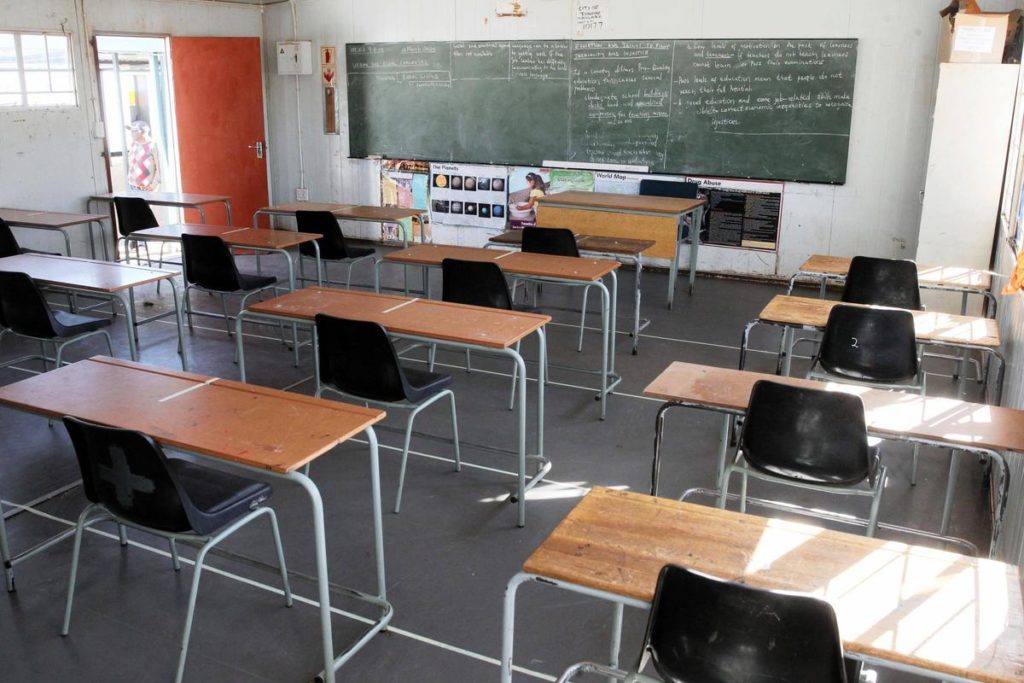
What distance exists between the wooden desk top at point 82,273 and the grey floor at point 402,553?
29.5 inches

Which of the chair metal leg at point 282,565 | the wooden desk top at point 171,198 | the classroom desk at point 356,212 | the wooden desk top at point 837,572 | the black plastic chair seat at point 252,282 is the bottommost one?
the chair metal leg at point 282,565

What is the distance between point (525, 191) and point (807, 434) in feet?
20.4

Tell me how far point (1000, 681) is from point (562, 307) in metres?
5.50

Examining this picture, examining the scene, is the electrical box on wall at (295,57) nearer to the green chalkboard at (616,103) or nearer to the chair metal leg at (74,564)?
the green chalkboard at (616,103)

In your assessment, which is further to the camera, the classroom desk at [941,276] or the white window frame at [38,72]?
the white window frame at [38,72]

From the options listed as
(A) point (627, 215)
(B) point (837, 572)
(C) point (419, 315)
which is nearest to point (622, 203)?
(A) point (627, 215)

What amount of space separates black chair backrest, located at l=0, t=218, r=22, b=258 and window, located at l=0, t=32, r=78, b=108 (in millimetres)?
1559

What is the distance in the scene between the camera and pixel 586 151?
27.4ft

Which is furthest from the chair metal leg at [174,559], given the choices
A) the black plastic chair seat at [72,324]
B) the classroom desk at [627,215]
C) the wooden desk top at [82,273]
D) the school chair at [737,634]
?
the classroom desk at [627,215]

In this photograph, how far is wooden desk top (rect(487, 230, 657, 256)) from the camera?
5766 mm

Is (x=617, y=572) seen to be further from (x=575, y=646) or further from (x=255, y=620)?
(x=255, y=620)

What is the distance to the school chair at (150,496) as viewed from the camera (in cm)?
232

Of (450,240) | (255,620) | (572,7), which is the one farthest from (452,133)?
(255,620)

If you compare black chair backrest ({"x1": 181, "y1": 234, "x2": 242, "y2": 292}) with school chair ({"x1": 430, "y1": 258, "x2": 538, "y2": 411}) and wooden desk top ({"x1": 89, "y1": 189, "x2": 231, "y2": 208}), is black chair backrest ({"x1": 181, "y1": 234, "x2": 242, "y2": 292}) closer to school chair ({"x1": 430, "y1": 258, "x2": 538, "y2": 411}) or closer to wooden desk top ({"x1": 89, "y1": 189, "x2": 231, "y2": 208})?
school chair ({"x1": 430, "y1": 258, "x2": 538, "y2": 411})
